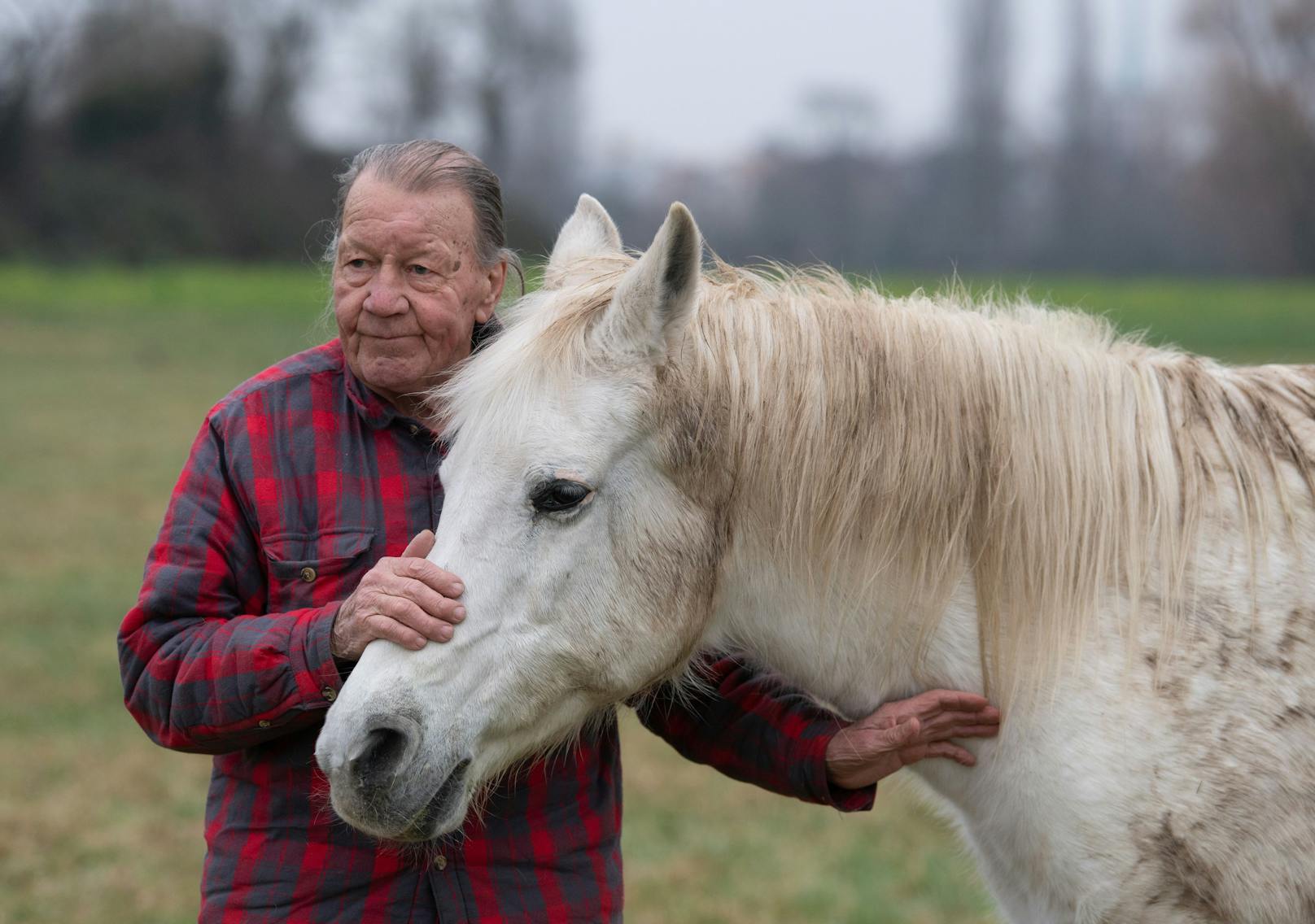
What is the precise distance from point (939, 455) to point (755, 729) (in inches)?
29.9

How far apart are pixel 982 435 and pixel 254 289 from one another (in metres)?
30.0

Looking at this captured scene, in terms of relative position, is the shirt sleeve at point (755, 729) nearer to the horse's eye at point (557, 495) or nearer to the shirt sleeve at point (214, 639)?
the horse's eye at point (557, 495)

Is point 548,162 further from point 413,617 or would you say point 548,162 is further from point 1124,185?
point 413,617

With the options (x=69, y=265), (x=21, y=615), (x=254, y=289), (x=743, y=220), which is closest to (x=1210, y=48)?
(x=743, y=220)

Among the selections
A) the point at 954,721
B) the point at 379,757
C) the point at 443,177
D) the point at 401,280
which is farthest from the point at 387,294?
the point at 954,721

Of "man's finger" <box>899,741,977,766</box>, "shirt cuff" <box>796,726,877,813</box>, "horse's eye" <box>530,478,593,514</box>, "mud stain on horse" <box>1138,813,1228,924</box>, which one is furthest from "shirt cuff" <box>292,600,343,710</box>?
"mud stain on horse" <box>1138,813,1228,924</box>

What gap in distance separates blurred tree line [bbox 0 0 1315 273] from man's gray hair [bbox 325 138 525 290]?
28703 mm

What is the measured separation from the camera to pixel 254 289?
30.0 metres

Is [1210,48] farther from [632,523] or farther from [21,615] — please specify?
[632,523]

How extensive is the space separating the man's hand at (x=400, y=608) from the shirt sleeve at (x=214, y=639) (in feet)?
0.14

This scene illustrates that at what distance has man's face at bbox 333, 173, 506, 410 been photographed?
7.75 ft

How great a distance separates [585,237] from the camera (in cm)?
276

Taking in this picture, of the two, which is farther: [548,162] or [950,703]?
[548,162]

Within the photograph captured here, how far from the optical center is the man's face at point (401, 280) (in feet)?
7.75
